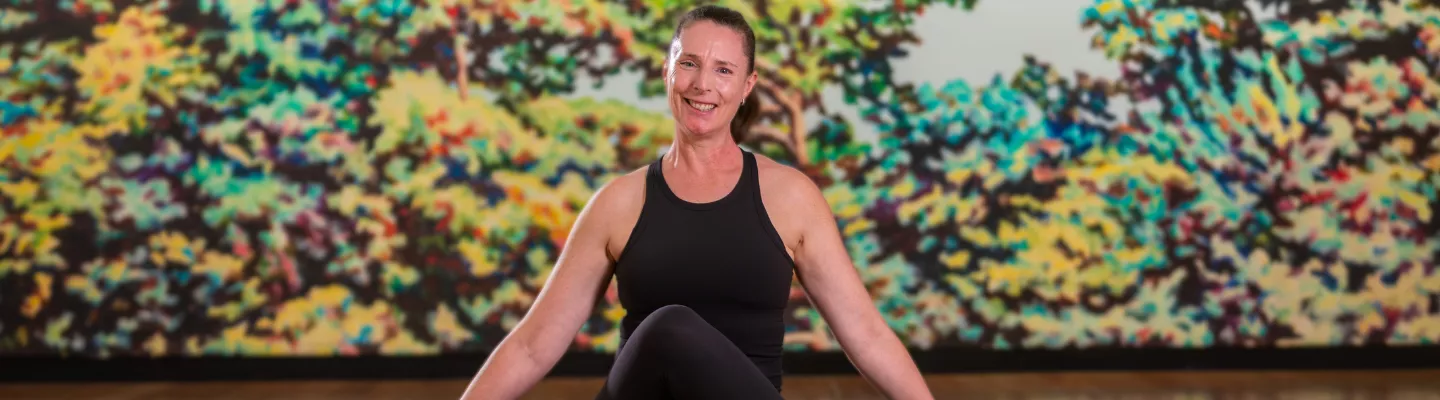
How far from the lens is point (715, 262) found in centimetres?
136

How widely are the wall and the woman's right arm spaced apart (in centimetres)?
210

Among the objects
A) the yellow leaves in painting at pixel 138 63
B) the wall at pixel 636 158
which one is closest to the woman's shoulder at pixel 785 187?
the wall at pixel 636 158

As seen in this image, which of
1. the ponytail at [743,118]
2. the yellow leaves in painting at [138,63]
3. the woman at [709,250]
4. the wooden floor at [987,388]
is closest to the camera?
the woman at [709,250]

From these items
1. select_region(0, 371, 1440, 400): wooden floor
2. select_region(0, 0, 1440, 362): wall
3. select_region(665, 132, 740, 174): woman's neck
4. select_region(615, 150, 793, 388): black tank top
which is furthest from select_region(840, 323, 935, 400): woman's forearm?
select_region(0, 0, 1440, 362): wall

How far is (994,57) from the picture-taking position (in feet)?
11.5

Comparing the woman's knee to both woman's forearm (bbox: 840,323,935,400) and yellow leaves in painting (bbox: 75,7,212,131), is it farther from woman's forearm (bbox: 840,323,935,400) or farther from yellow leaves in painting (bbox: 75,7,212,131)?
yellow leaves in painting (bbox: 75,7,212,131)

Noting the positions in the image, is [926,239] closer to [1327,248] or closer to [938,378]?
[938,378]

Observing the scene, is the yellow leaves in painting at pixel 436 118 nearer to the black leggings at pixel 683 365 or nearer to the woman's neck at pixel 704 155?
the woman's neck at pixel 704 155

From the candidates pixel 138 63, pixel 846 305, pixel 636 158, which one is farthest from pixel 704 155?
pixel 138 63

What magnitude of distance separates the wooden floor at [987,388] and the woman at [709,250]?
5.88 ft

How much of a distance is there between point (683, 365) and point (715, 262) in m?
0.14

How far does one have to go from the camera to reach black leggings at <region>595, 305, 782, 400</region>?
49.4 inches

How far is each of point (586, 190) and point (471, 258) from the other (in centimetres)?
37

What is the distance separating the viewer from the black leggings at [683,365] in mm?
Answer: 1255
